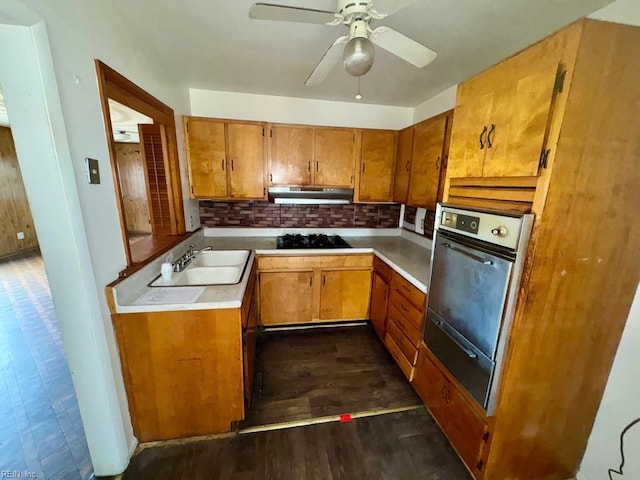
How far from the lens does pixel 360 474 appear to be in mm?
1364

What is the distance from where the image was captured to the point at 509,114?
109cm

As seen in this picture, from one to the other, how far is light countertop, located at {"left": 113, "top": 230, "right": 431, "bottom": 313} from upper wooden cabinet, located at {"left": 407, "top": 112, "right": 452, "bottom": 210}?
1.69 feet

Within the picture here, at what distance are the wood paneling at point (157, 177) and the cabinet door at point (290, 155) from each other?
36.0 inches

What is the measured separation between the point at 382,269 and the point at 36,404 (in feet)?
8.97

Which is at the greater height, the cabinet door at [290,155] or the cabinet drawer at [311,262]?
the cabinet door at [290,155]

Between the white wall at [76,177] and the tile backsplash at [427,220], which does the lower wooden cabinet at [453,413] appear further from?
the white wall at [76,177]

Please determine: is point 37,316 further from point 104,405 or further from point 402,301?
point 402,301

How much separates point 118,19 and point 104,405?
1994 millimetres

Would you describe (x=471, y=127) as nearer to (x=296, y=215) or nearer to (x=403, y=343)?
(x=403, y=343)

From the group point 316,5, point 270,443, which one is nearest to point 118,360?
point 270,443

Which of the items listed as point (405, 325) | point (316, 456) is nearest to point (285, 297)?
point (405, 325)

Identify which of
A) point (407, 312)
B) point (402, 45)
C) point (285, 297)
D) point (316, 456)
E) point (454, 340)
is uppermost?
point (402, 45)

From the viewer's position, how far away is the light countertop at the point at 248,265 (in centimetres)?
134

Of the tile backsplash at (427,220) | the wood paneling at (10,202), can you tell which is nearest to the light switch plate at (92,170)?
the tile backsplash at (427,220)
